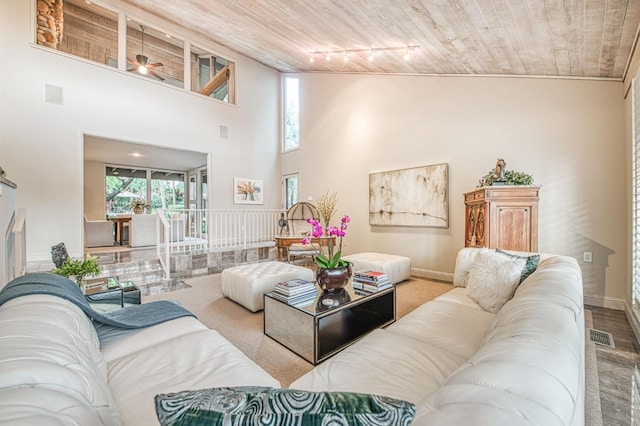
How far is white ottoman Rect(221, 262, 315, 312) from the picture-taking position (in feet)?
9.96

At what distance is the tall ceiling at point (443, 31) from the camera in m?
2.37

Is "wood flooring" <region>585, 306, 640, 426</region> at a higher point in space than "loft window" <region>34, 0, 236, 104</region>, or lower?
lower

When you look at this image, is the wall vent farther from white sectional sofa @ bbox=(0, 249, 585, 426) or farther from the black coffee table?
the black coffee table

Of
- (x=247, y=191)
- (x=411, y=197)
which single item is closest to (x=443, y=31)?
(x=411, y=197)

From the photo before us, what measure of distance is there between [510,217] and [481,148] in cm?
139

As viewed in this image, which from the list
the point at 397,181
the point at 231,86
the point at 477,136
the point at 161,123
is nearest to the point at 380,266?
the point at 397,181

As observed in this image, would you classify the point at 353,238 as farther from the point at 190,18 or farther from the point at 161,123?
the point at 190,18

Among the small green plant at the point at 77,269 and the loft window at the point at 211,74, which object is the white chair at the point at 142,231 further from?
the small green plant at the point at 77,269

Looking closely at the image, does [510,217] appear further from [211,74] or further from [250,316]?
[211,74]

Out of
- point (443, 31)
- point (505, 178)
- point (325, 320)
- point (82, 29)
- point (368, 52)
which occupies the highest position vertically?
point (82, 29)

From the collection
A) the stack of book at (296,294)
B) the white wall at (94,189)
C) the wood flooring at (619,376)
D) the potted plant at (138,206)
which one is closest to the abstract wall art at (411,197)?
the wood flooring at (619,376)

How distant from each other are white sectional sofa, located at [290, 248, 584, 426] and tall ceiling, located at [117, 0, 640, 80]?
2058mm

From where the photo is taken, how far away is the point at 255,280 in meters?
3.04

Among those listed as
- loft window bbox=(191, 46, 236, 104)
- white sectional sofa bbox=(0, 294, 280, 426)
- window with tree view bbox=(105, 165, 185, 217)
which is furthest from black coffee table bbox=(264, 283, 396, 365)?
window with tree view bbox=(105, 165, 185, 217)
